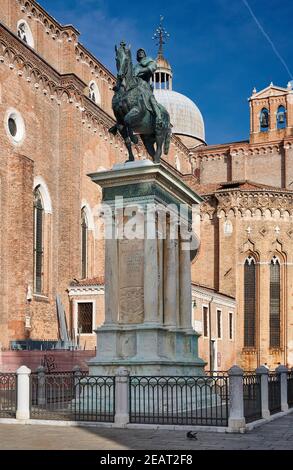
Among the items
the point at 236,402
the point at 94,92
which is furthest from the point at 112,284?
the point at 94,92

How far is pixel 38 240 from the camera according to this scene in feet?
107

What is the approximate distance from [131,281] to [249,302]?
2949 cm

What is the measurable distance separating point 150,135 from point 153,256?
10.4 feet

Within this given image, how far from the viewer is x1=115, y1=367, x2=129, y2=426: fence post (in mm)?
12977

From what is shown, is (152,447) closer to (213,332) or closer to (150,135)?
(150,135)

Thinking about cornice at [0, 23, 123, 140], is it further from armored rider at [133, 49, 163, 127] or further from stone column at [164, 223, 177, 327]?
stone column at [164, 223, 177, 327]

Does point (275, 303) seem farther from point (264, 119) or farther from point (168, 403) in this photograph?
point (168, 403)

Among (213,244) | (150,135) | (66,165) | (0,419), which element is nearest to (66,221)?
(66,165)

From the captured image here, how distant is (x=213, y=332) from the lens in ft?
130

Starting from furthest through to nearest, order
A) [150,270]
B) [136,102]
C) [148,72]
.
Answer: [148,72] → [136,102] → [150,270]

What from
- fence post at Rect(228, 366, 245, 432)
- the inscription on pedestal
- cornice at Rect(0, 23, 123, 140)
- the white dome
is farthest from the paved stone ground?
the white dome

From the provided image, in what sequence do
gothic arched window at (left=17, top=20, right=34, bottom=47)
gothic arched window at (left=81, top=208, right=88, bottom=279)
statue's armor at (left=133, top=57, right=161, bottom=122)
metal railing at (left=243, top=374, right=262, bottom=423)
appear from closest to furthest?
1. metal railing at (left=243, top=374, right=262, bottom=423)
2. statue's armor at (left=133, top=57, right=161, bottom=122)
3. gothic arched window at (left=17, top=20, right=34, bottom=47)
4. gothic arched window at (left=81, top=208, right=88, bottom=279)

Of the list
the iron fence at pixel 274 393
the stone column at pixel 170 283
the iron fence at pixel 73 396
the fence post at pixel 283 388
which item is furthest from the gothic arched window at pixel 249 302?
the stone column at pixel 170 283
